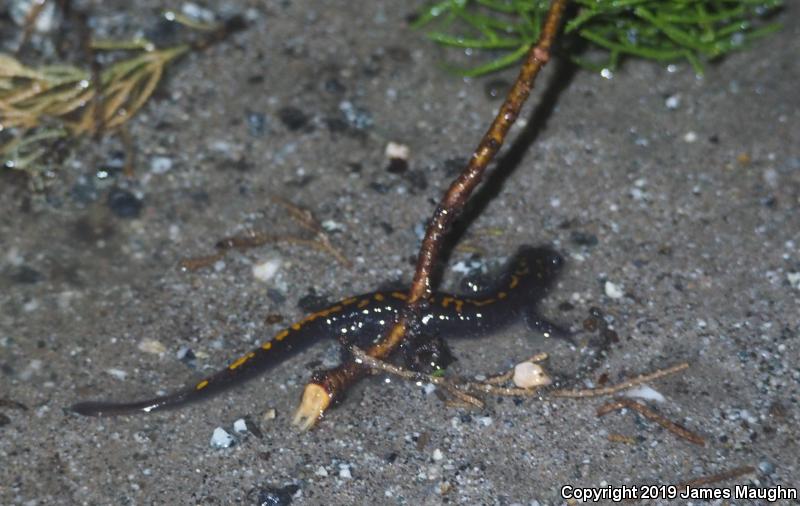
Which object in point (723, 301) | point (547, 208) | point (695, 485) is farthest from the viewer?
point (547, 208)

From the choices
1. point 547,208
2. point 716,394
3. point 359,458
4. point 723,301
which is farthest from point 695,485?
point 547,208

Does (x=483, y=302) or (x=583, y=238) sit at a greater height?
(x=583, y=238)

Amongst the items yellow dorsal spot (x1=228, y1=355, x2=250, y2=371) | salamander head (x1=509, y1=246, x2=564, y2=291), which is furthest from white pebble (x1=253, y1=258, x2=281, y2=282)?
salamander head (x1=509, y1=246, x2=564, y2=291)

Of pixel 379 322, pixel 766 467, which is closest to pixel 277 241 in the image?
pixel 379 322

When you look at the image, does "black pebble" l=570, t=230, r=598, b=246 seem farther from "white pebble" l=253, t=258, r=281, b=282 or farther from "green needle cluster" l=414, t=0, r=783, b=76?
"white pebble" l=253, t=258, r=281, b=282

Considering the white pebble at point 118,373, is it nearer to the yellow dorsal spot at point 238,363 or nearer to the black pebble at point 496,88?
the yellow dorsal spot at point 238,363

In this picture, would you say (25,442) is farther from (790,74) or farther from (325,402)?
(790,74)

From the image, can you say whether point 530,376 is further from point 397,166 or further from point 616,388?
point 397,166
